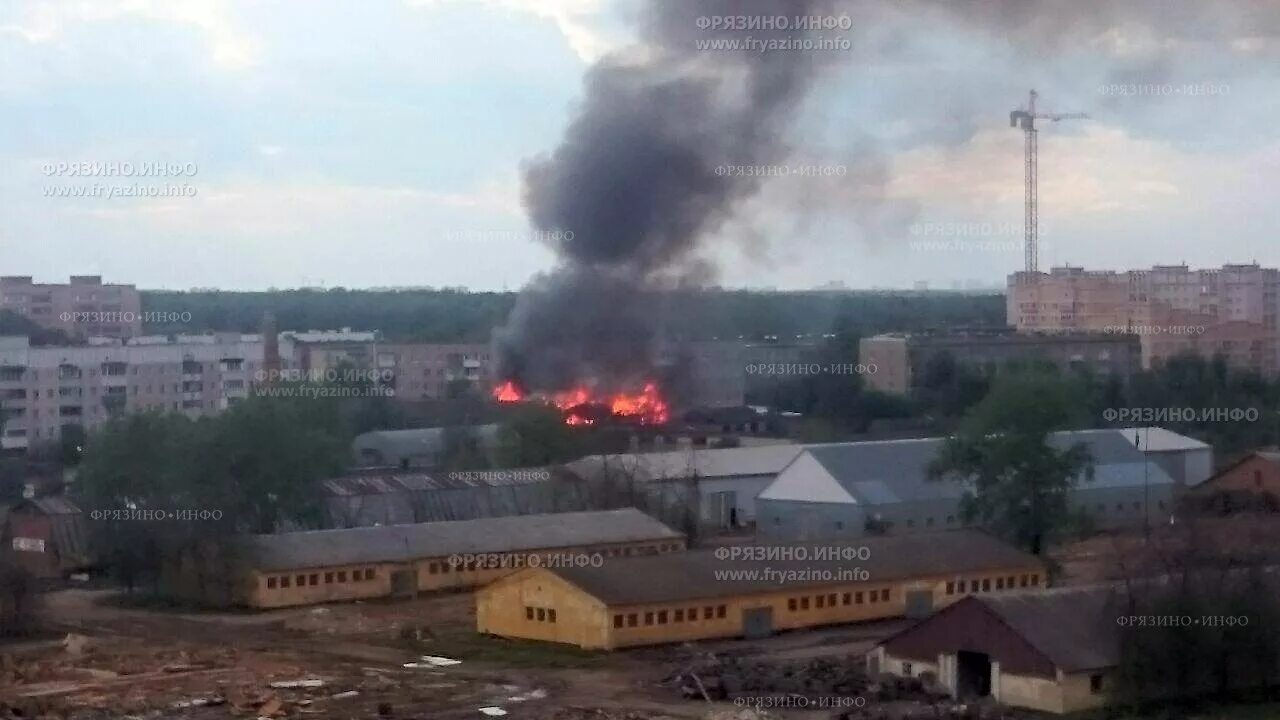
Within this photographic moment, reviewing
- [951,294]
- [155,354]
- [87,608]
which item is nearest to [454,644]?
[87,608]

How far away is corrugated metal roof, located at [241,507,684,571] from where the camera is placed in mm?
24750

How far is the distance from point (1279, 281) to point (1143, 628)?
2832 inches

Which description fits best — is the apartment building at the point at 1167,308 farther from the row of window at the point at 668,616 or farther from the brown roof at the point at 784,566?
the row of window at the point at 668,616

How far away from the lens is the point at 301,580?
24500mm

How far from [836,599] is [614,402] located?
20888 mm

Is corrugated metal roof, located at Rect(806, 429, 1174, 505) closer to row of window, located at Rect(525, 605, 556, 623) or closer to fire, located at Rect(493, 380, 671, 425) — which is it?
fire, located at Rect(493, 380, 671, 425)

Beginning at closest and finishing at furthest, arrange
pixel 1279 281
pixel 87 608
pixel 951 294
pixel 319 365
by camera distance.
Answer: pixel 87 608
pixel 319 365
pixel 1279 281
pixel 951 294

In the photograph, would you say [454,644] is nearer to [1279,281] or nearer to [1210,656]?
[1210,656]

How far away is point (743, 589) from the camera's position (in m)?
21.0

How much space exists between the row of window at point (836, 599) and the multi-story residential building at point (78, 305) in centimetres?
5016

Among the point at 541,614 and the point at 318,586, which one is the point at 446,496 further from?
the point at 541,614

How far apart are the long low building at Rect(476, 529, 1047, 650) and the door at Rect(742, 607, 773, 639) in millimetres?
12

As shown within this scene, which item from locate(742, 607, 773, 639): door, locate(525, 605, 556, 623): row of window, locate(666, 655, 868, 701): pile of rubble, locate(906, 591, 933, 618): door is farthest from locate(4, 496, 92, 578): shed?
locate(666, 655, 868, 701): pile of rubble

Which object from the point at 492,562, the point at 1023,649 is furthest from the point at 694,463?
the point at 1023,649
